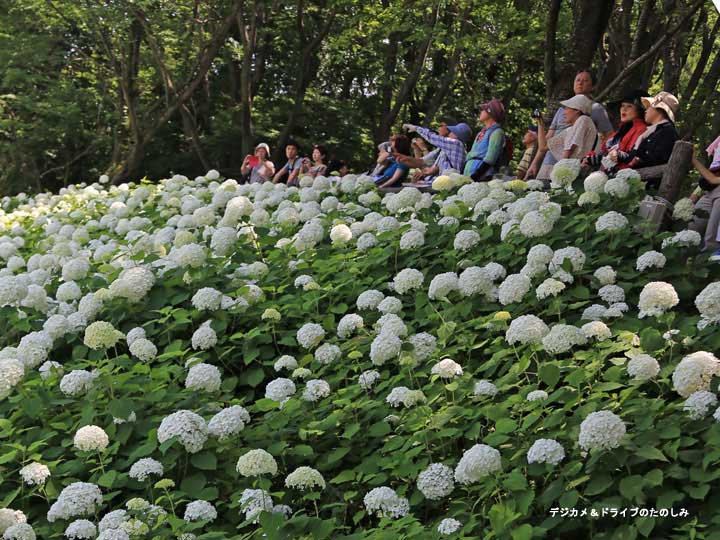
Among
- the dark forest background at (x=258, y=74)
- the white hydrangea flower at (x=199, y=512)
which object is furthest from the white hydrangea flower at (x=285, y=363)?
the dark forest background at (x=258, y=74)

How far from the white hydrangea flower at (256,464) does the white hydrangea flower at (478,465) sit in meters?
0.87

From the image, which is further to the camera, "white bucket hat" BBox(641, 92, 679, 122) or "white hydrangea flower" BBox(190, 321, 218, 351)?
"white bucket hat" BBox(641, 92, 679, 122)

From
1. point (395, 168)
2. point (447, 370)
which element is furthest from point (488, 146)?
point (447, 370)

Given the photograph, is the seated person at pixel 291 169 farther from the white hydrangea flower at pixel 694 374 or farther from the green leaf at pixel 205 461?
the white hydrangea flower at pixel 694 374

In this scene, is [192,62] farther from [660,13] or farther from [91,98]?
[660,13]

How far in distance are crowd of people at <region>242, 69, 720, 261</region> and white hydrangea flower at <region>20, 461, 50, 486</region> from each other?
440cm

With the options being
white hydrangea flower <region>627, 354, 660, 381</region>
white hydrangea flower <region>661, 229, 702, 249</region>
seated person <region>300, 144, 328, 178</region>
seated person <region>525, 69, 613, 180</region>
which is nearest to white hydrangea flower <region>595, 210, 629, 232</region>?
white hydrangea flower <region>661, 229, 702, 249</region>

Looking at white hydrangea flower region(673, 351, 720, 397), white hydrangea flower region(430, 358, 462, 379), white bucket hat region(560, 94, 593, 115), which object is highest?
white bucket hat region(560, 94, 593, 115)

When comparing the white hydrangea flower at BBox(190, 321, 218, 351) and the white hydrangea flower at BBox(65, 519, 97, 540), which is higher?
the white hydrangea flower at BBox(65, 519, 97, 540)

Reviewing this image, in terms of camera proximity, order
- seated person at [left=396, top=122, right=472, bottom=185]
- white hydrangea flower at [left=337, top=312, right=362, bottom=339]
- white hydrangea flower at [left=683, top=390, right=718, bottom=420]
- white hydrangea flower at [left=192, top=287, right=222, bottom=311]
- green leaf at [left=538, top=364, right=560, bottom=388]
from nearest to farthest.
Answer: white hydrangea flower at [left=683, top=390, right=718, bottom=420], green leaf at [left=538, top=364, right=560, bottom=388], white hydrangea flower at [left=337, top=312, right=362, bottom=339], white hydrangea flower at [left=192, top=287, right=222, bottom=311], seated person at [left=396, top=122, right=472, bottom=185]

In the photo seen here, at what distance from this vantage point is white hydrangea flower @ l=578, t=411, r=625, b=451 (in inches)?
148

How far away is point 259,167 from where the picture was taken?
13.4 m

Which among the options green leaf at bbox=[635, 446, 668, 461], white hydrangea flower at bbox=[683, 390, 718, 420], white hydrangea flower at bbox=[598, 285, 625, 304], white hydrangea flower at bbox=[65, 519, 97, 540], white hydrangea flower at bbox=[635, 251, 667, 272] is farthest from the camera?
white hydrangea flower at bbox=[635, 251, 667, 272]

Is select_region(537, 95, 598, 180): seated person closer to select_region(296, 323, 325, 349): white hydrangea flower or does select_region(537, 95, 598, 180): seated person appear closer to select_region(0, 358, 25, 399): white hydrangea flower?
select_region(296, 323, 325, 349): white hydrangea flower
